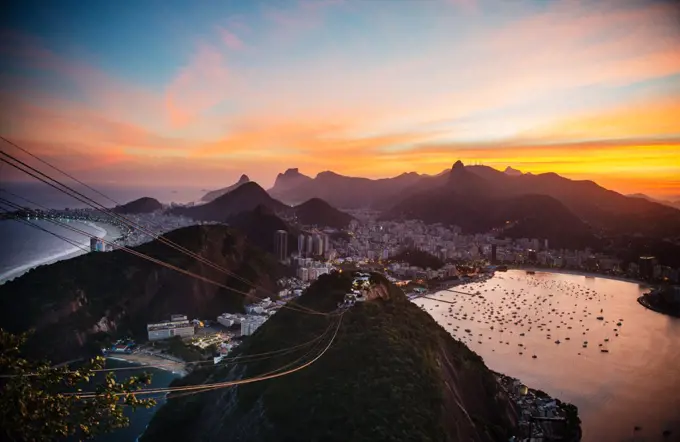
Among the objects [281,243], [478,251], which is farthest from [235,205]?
[478,251]

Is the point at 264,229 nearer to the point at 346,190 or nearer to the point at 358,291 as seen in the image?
the point at 358,291

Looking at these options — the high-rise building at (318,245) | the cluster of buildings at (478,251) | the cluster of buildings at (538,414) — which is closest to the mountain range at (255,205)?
the cluster of buildings at (478,251)

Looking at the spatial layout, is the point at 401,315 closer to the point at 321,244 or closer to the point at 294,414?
the point at 294,414

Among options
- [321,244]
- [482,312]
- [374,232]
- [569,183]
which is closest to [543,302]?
[482,312]

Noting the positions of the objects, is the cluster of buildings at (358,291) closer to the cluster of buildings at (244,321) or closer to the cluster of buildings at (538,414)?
the cluster of buildings at (538,414)

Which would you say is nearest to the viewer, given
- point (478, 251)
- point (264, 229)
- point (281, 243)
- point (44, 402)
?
point (44, 402)
